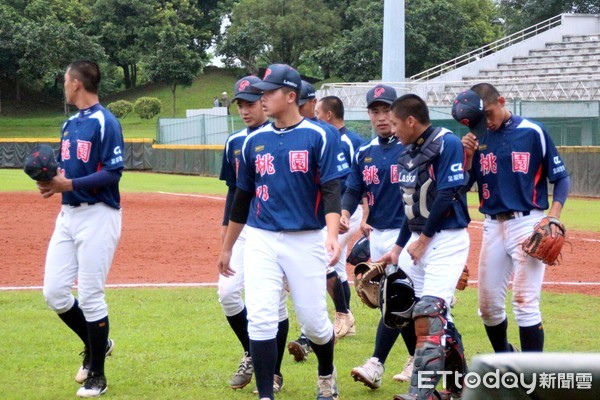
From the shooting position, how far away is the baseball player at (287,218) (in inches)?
227

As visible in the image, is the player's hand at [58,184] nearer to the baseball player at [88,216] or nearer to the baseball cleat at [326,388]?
the baseball player at [88,216]

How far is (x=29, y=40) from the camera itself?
55.1 metres

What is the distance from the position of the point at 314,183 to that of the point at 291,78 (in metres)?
0.66

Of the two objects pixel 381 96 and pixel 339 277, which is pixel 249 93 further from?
pixel 339 277

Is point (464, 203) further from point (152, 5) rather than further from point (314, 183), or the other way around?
point (152, 5)

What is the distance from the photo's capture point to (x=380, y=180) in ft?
23.4

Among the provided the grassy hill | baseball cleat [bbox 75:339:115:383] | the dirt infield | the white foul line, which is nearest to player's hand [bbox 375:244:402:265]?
baseball cleat [bbox 75:339:115:383]

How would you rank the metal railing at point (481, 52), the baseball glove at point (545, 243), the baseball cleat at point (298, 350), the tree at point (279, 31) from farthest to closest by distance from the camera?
1. the tree at point (279, 31)
2. the metal railing at point (481, 52)
3. the baseball cleat at point (298, 350)
4. the baseball glove at point (545, 243)

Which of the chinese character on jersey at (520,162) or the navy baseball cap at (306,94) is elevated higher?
the navy baseball cap at (306,94)

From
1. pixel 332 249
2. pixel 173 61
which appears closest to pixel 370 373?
pixel 332 249

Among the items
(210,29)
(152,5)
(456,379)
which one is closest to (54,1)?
(152,5)

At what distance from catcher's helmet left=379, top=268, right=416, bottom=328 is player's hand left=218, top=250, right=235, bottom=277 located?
1021 mm

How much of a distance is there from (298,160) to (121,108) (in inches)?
2011
